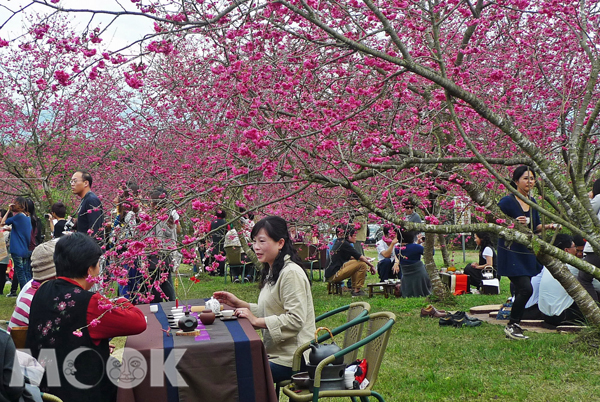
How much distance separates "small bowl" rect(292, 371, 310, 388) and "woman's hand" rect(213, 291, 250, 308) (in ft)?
2.46

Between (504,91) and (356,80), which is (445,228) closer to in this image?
(356,80)

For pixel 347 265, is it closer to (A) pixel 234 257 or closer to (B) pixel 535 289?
(A) pixel 234 257

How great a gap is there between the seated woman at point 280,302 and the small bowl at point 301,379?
0.68 feet

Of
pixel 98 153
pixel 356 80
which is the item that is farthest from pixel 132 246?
pixel 98 153

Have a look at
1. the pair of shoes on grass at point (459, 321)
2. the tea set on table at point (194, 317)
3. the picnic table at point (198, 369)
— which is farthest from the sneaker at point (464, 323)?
the picnic table at point (198, 369)

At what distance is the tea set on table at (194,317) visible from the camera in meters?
3.13

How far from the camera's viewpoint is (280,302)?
142 inches

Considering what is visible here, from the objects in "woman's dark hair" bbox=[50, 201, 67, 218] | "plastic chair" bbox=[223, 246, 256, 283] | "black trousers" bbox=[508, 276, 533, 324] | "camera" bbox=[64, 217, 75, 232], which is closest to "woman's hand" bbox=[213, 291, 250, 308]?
"black trousers" bbox=[508, 276, 533, 324]

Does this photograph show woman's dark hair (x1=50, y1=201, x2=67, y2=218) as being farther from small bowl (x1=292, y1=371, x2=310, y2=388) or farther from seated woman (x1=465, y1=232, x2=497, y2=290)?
seated woman (x1=465, y1=232, x2=497, y2=290)

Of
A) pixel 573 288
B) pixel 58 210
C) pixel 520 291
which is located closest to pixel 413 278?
pixel 520 291

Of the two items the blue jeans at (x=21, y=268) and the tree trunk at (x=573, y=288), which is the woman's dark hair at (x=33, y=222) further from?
the tree trunk at (x=573, y=288)

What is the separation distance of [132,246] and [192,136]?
4.04 metres

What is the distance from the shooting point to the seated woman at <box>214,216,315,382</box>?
3.44 meters

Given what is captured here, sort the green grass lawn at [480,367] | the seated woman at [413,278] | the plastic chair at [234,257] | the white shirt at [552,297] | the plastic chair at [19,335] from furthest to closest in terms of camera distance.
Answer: the plastic chair at [234,257] < the seated woman at [413,278] < the white shirt at [552,297] < the green grass lawn at [480,367] < the plastic chair at [19,335]
